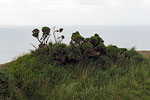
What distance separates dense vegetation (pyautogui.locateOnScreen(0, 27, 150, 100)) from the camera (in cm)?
435

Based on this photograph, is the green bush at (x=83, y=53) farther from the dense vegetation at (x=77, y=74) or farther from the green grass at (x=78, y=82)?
the green grass at (x=78, y=82)

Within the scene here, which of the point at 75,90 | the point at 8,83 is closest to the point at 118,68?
the point at 75,90

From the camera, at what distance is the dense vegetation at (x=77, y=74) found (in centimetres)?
435

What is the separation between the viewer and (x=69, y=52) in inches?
230

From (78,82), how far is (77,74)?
60cm

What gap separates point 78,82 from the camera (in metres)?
4.87

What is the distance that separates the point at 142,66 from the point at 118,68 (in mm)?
898

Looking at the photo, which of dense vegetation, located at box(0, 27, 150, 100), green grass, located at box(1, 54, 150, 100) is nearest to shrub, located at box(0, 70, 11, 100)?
dense vegetation, located at box(0, 27, 150, 100)

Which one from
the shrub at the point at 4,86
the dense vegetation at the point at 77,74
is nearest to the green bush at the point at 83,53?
the dense vegetation at the point at 77,74

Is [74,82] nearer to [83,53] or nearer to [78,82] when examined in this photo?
[78,82]

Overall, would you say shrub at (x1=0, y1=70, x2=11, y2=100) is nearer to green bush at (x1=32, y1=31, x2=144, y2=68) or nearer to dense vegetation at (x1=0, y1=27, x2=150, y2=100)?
dense vegetation at (x1=0, y1=27, x2=150, y2=100)

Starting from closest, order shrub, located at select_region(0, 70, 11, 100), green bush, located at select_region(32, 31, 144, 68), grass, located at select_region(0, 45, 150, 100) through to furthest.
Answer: shrub, located at select_region(0, 70, 11, 100), grass, located at select_region(0, 45, 150, 100), green bush, located at select_region(32, 31, 144, 68)

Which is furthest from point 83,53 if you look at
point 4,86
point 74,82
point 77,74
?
point 4,86

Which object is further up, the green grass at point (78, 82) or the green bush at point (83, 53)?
the green bush at point (83, 53)
